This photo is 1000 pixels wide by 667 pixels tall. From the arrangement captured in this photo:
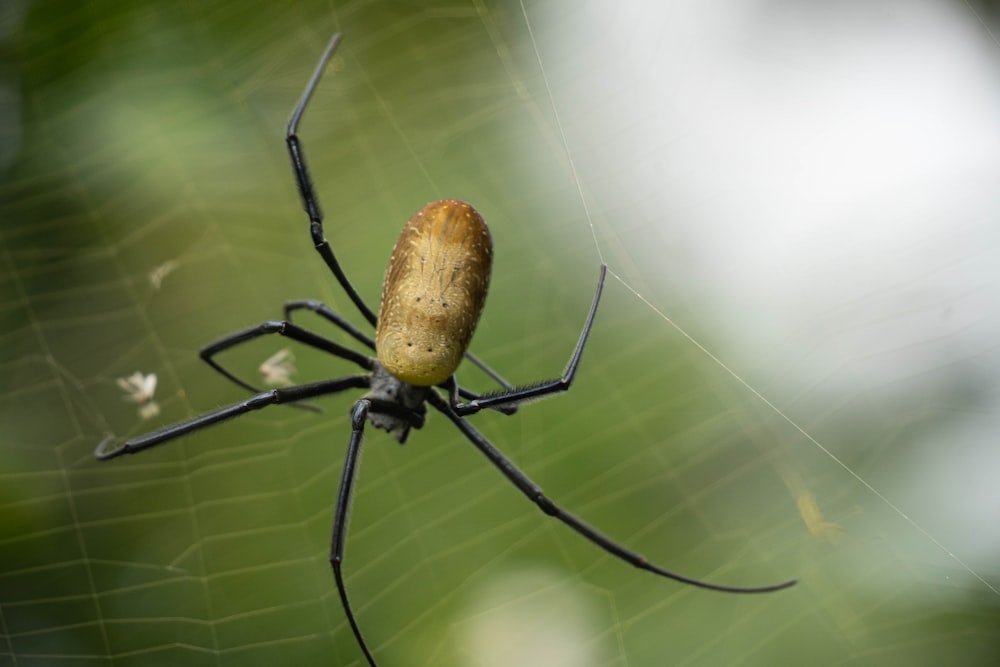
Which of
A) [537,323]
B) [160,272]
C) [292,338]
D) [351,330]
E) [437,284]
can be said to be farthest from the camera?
[160,272]

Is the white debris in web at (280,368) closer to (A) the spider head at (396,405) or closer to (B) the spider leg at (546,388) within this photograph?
(A) the spider head at (396,405)

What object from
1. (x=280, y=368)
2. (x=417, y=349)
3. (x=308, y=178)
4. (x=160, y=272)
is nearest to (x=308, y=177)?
(x=308, y=178)

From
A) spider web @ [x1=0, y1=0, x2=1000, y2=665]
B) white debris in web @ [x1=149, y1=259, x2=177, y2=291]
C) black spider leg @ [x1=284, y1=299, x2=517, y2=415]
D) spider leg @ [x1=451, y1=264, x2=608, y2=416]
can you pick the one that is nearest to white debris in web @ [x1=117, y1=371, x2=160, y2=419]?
spider web @ [x1=0, y1=0, x2=1000, y2=665]

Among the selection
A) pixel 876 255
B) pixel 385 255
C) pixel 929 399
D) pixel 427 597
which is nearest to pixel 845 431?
pixel 929 399

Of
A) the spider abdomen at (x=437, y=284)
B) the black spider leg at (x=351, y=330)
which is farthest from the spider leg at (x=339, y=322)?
the spider abdomen at (x=437, y=284)

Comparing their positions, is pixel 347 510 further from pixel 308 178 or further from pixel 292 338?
pixel 308 178

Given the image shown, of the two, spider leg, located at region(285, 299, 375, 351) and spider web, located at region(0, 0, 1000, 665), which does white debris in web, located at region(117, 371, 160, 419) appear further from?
spider leg, located at region(285, 299, 375, 351)

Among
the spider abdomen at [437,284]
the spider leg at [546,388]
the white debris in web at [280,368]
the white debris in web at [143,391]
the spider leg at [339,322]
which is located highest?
the spider abdomen at [437,284]
